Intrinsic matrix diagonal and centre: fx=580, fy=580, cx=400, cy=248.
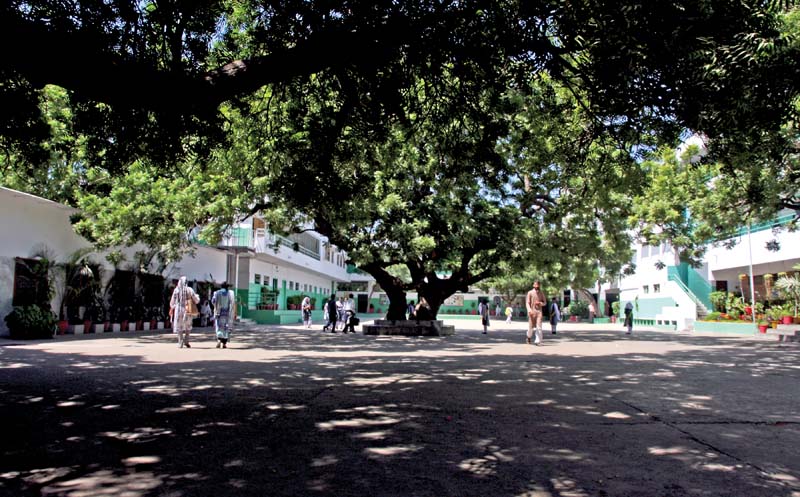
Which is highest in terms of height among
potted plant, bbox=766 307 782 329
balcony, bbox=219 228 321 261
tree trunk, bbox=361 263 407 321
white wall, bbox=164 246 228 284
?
balcony, bbox=219 228 321 261

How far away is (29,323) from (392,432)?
Answer: 614 inches

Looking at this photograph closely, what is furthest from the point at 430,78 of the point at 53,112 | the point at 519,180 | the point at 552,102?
the point at 53,112

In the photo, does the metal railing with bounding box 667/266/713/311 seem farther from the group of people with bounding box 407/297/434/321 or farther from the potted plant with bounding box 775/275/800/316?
the group of people with bounding box 407/297/434/321

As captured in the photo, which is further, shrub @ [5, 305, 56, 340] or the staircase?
the staircase

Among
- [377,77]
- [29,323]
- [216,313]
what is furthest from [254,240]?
[377,77]

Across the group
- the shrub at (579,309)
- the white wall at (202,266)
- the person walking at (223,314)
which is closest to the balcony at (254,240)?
the white wall at (202,266)

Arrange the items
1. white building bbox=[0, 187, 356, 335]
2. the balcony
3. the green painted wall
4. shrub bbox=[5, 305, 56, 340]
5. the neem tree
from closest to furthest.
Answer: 1. the neem tree
2. shrub bbox=[5, 305, 56, 340]
3. white building bbox=[0, 187, 356, 335]
4. the balcony
5. the green painted wall

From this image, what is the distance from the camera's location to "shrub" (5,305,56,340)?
16.7 metres

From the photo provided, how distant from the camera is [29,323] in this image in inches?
660

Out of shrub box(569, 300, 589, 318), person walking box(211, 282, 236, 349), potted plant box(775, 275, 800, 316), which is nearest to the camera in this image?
person walking box(211, 282, 236, 349)

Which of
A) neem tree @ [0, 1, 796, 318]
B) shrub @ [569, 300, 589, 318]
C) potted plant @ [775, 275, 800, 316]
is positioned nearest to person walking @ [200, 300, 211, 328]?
neem tree @ [0, 1, 796, 318]

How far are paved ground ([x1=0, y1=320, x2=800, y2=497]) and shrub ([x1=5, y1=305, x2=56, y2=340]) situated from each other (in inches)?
301

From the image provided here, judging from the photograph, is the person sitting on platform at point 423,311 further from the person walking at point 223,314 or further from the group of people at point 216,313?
the person walking at point 223,314

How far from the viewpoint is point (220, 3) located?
8.95m
